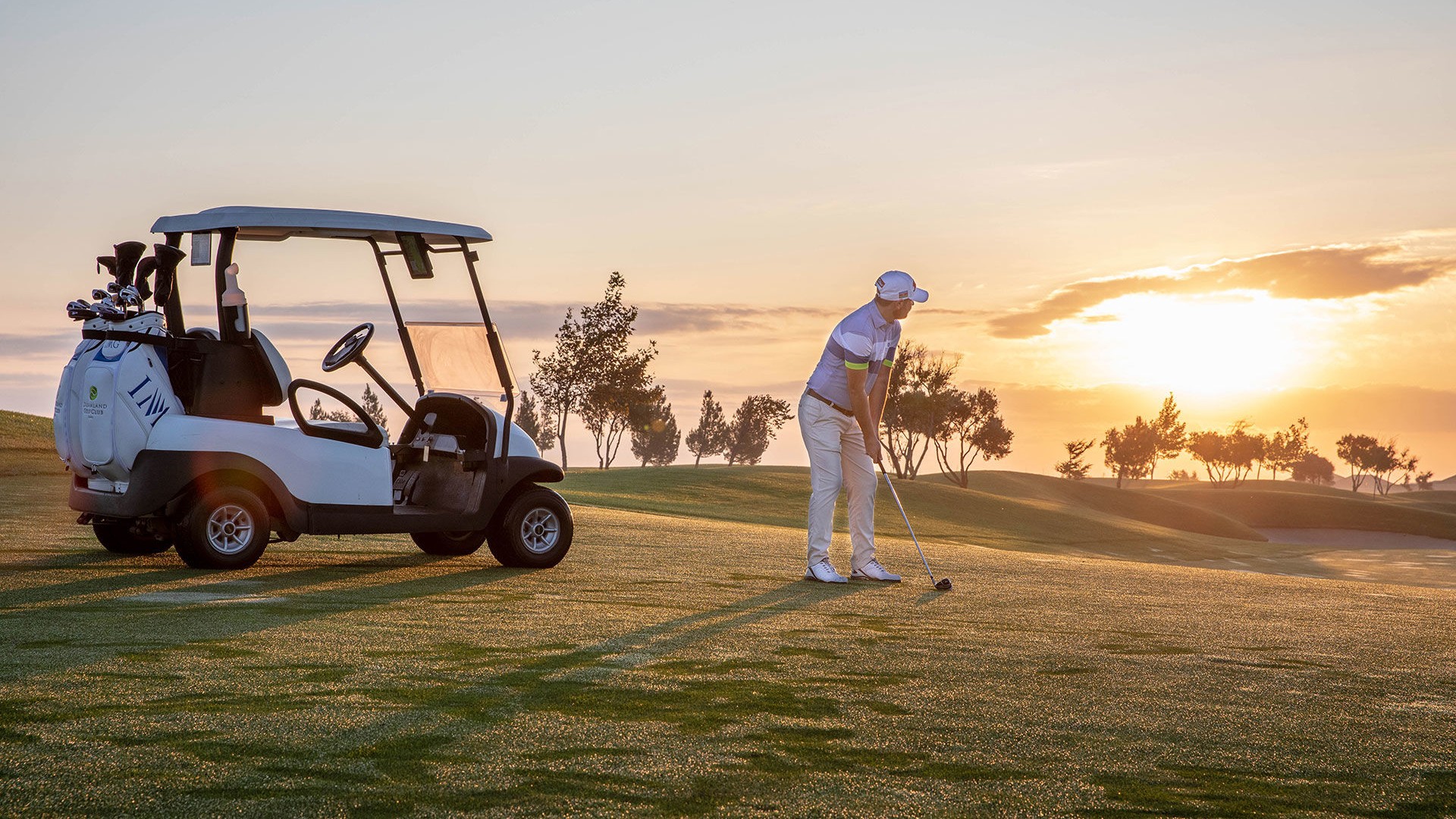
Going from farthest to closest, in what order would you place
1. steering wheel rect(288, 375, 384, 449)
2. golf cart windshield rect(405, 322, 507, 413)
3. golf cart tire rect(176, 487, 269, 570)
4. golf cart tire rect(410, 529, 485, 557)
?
golf cart tire rect(410, 529, 485, 557), golf cart windshield rect(405, 322, 507, 413), steering wheel rect(288, 375, 384, 449), golf cart tire rect(176, 487, 269, 570)

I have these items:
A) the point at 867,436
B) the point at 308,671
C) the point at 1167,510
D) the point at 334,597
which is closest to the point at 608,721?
the point at 308,671

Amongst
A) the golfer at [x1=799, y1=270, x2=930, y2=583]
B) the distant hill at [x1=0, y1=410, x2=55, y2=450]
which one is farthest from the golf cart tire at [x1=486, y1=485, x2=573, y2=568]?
the distant hill at [x1=0, y1=410, x2=55, y2=450]

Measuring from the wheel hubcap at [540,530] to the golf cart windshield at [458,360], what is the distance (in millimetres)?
996

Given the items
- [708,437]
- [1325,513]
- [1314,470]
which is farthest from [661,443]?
[1314,470]

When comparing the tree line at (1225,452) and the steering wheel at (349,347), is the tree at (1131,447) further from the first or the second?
the steering wheel at (349,347)

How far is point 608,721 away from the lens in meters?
4.39

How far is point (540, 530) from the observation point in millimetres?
10273

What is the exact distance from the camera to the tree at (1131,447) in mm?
105625

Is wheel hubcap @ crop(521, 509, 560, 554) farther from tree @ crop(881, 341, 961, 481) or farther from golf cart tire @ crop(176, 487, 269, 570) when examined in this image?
tree @ crop(881, 341, 961, 481)

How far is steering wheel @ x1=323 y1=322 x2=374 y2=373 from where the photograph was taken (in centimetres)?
912

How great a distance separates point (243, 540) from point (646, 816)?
681cm

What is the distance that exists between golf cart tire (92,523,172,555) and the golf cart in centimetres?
2

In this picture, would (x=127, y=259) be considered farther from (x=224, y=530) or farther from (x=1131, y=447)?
(x=1131, y=447)

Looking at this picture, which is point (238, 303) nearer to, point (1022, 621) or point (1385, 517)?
point (1022, 621)
